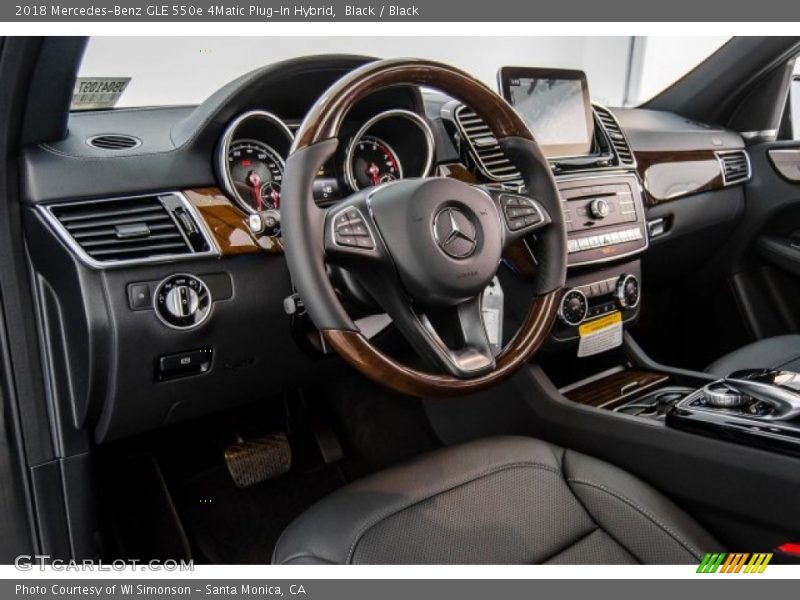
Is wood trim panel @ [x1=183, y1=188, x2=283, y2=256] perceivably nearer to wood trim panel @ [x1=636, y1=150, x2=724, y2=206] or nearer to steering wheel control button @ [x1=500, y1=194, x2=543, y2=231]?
steering wheel control button @ [x1=500, y1=194, x2=543, y2=231]

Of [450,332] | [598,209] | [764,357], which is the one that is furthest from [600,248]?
[450,332]

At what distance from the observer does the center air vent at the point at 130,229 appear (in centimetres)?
112

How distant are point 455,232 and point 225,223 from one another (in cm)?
44

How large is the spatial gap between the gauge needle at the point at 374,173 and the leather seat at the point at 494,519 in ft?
1.77

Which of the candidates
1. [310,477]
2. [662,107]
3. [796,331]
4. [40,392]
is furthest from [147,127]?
[796,331]

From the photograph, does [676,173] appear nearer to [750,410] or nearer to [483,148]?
[483,148]

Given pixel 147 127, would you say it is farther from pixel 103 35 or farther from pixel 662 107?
pixel 662 107

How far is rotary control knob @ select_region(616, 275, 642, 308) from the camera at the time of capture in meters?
1.67

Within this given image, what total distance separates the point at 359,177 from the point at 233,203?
25 cm

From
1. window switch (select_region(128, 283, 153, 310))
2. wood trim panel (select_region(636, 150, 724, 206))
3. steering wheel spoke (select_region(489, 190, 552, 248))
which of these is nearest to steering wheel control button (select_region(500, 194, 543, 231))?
steering wheel spoke (select_region(489, 190, 552, 248))

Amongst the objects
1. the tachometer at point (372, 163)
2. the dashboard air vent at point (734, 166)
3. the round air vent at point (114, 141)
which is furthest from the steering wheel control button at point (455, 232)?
the dashboard air vent at point (734, 166)

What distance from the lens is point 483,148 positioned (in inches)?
59.1

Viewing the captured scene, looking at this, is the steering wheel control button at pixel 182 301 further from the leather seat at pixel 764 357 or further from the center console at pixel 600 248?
the leather seat at pixel 764 357

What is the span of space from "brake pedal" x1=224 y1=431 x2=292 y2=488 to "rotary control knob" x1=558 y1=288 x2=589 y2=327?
72cm
